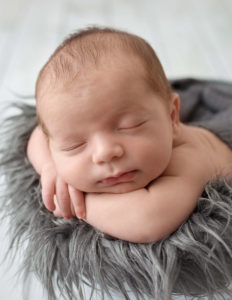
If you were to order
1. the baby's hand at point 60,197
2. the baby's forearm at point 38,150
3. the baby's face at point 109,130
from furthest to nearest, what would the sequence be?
the baby's forearm at point 38,150 < the baby's hand at point 60,197 < the baby's face at point 109,130

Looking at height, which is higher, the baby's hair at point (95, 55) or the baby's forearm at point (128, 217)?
the baby's hair at point (95, 55)

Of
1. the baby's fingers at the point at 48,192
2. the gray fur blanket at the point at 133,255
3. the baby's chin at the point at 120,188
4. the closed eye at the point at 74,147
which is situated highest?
the closed eye at the point at 74,147

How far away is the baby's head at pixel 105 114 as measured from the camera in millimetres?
695

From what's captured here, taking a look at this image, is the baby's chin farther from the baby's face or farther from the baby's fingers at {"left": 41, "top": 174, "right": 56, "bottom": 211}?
the baby's fingers at {"left": 41, "top": 174, "right": 56, "bottom": 211}

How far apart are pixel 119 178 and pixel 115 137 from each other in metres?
0.09

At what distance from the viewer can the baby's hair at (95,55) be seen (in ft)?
2.35

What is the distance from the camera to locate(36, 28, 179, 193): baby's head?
27.4 inches

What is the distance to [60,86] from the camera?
71cm

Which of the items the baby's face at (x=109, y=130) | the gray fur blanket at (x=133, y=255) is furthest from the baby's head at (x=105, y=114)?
the gray fur blanket at (x=133, y=255)

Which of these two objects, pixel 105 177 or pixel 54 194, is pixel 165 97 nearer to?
pixel 105 177

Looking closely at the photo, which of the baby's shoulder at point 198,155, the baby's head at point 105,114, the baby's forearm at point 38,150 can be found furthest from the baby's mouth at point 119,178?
the baby's forearm at point 38,150

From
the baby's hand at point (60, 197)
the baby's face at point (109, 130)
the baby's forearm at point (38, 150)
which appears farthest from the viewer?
the baby's forearm at point (38, 150)

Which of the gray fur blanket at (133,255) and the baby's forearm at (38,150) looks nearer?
the gray fur blanket at (133,255)

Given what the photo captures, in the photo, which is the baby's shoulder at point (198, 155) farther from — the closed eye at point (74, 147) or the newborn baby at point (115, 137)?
the closed eye at point (74, 147)
